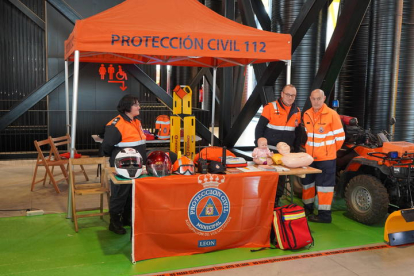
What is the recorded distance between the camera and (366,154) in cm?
636

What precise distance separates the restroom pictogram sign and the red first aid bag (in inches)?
321

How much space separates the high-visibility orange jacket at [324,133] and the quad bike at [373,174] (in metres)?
0.53

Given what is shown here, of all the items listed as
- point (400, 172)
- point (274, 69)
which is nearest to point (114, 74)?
point (274, 69)

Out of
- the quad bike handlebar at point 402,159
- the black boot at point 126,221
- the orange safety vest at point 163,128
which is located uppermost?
the orange safety vest at point 163,128

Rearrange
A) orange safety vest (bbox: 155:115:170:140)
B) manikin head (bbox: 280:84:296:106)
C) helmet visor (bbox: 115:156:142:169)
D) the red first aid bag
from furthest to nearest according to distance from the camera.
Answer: orange safety vest (bbox: 155:115:170:140) → manikin head (bbox: 280:84:296:106) → the red first aid bag → helmet visor (bbox: 115:156:142:169)

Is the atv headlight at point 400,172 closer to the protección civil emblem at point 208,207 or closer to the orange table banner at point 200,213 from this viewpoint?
the orange table banner at point 200,213

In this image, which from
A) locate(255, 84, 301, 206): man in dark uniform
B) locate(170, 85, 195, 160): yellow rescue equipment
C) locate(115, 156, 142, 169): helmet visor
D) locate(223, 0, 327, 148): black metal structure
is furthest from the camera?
locate(170, 85, 195, 160): yellow rescue equipment

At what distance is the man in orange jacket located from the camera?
6.07 metres

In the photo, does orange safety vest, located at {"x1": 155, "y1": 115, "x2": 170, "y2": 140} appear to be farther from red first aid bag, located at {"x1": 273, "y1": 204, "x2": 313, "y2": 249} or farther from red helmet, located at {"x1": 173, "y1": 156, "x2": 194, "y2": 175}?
red first aid bag, located at {"x1": 273, "y1": 204, "x2": 313, "y2": 249}

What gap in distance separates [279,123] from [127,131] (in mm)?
2250

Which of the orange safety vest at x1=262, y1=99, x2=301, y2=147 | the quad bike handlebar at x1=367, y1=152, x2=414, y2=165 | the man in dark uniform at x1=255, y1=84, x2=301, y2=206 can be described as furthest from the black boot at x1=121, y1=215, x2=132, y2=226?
the quad bike handlebar at x1=367, y1=152, x2=414, y2=165

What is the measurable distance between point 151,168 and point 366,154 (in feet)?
10.6

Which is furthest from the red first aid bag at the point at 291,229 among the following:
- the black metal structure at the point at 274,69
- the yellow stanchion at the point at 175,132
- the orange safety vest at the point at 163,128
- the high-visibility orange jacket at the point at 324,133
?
the orange safety vest at the point at 163,128

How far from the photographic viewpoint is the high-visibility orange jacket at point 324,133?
6.07 meters
